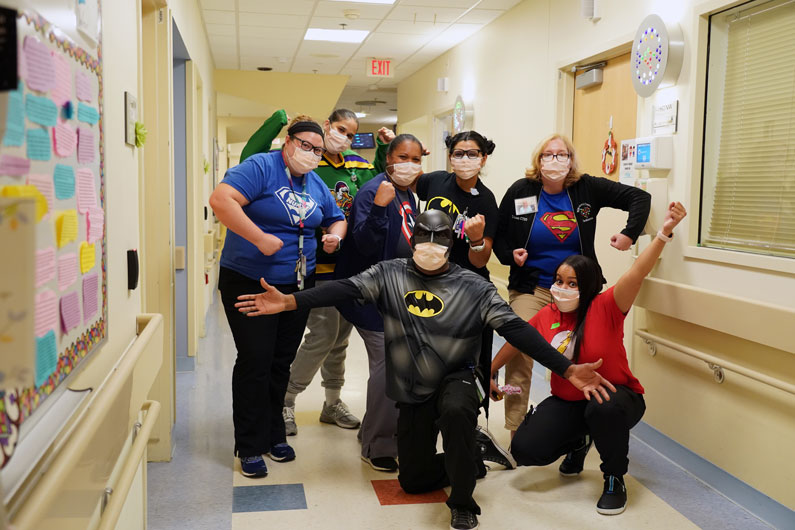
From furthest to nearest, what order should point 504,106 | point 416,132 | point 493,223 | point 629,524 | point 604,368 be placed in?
point 416,132, point 504,106, point 493,223, point 604,368, point 629,524

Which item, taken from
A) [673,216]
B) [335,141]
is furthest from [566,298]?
[335,141]

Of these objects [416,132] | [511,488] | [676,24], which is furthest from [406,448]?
[416,132]

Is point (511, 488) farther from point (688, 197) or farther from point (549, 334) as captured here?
point (688, 197)

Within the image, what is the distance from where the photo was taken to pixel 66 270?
1.29 metres

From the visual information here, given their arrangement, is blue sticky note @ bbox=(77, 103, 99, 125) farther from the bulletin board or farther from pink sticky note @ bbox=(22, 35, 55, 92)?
pink sticky note @ bbox=(22, 35, 55, 92)

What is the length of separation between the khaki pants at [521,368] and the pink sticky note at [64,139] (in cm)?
236

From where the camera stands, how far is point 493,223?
11.1 ft

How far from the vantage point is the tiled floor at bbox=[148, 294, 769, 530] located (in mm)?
2771

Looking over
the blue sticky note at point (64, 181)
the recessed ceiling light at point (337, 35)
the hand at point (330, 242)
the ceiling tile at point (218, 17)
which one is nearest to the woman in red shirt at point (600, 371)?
the hand at point (330, 242)

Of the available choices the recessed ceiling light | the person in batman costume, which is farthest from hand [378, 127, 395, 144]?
the recessed ceiling light

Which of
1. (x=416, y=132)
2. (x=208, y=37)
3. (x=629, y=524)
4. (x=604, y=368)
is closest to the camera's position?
(x=629, y=524)

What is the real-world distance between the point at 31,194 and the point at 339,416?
117 inches

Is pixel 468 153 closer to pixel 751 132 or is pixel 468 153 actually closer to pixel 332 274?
pixel 332 274

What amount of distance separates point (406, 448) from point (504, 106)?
4074mm
